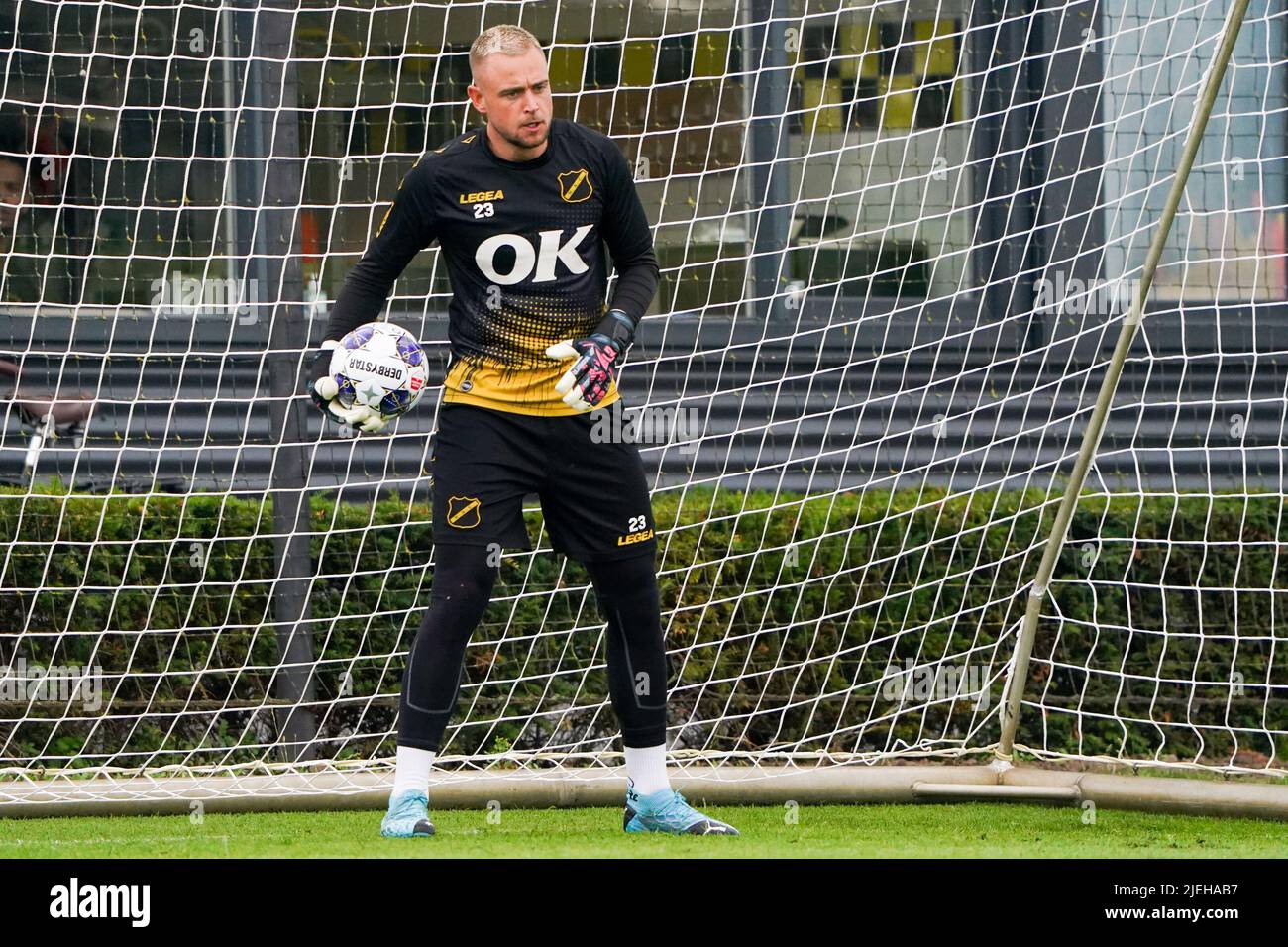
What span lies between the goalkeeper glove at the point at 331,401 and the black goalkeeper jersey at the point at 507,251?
0.11m

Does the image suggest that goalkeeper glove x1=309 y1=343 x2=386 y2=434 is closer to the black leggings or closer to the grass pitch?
the black leggings

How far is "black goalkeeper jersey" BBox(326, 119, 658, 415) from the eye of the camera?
4.57m

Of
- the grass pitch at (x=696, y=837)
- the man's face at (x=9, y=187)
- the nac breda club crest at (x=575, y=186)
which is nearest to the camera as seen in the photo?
the grass pitch at (x=696, y=837)

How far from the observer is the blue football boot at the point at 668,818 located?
4.74 meters

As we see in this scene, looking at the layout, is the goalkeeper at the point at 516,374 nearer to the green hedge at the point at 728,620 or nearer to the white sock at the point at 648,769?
the white sock at the point at 648,769

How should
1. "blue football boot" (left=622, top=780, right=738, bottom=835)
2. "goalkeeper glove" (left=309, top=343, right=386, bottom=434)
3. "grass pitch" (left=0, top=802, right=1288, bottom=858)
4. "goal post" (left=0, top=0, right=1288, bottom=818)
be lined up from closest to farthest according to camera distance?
"grass pitch" (left=0, top=802, right=1288, bottom=858)
"goalkeeper glove" (left=309, top=343, right=386, bottom=434)
"blue football boot" (left=622, top=780, right=738, bottom=835)
"goal post" (left=0, top=0, right=1288, bottom=818)

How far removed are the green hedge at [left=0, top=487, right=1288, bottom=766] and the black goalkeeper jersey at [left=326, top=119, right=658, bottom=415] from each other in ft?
5.76

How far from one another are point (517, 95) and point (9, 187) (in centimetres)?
432

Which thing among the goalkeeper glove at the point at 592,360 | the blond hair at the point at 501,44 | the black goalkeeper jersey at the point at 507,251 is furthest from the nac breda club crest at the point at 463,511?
the blond hair at the point at 501,44

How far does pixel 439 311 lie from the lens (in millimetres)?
8445

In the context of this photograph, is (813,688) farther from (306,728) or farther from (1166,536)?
(306,728)

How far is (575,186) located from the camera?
461 cm

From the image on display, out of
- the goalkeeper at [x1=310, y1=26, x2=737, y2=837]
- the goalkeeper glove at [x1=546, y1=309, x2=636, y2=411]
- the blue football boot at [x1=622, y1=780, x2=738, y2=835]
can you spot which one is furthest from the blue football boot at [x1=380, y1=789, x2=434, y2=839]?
the goalkeeper glove at [x1=546, y1=309, x2=636, y2=411]
